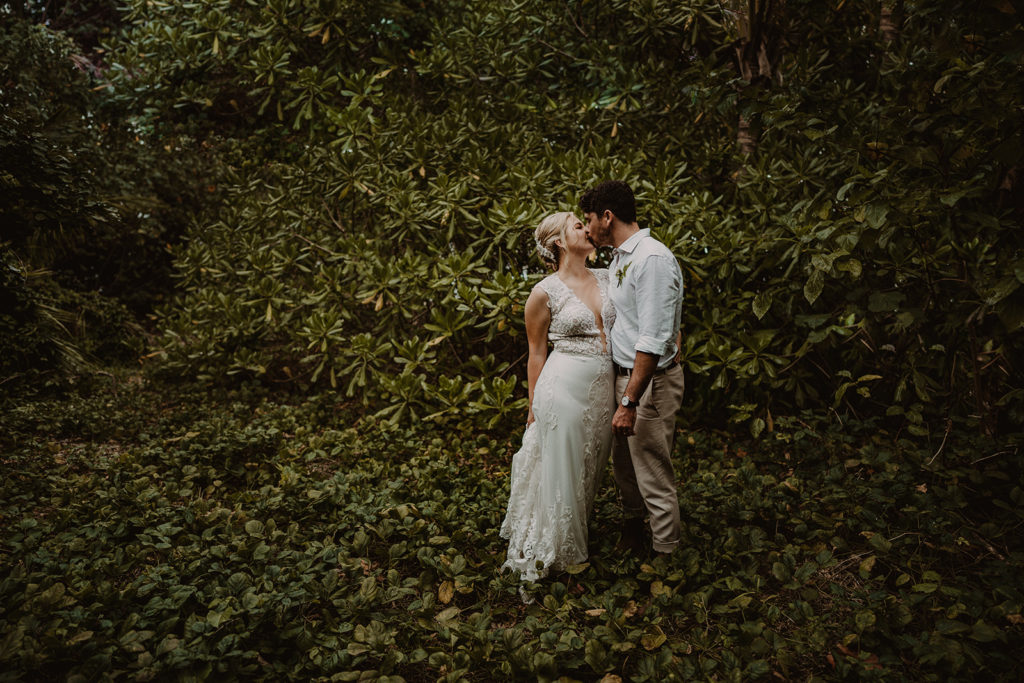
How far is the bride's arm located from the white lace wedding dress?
35 mm

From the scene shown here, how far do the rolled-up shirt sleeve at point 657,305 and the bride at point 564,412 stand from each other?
1.24 feet

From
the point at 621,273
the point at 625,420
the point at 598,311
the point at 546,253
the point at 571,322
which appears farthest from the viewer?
the point at 546,253

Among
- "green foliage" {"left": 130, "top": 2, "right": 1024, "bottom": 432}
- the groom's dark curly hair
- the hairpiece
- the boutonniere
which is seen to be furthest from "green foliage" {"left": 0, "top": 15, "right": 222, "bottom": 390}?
the boutonniere

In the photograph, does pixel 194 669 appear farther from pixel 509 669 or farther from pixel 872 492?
pixel 872 492

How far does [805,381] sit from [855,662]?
9.82 feet

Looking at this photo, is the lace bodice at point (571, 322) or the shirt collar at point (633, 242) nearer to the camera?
the shirt collar at point (633, 242)

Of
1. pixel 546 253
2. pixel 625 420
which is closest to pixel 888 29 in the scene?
pixel 546 253

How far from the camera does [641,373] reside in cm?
284

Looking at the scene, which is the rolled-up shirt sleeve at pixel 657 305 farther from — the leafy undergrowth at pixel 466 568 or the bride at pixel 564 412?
the leafy undergrowth at pixel 466 568

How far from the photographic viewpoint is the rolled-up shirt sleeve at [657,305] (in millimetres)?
2826

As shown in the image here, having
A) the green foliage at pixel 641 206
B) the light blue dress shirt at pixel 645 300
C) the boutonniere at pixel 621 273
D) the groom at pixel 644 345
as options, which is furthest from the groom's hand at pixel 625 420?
the green foliage at pixel 641 206

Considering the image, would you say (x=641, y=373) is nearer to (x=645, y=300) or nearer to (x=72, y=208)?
(x=645, y=300)

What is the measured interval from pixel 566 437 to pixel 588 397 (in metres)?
0.24

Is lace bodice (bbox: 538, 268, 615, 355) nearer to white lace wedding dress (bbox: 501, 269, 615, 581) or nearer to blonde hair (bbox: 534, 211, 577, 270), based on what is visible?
white lace wedding dress (bbox: 501, 269, 615, 581)
